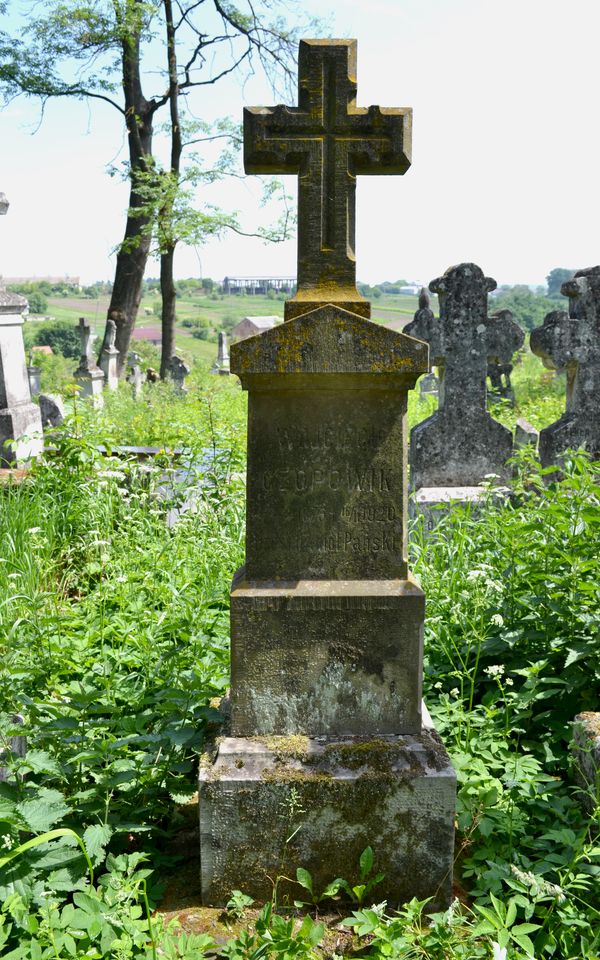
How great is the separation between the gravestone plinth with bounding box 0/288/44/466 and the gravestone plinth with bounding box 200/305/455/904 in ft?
17.8

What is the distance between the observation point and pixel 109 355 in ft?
55.2

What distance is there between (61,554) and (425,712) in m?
2.80

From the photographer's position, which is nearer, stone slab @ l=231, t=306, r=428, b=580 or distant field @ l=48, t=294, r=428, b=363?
stone slab @ l=231, t=306, r=428, b=580

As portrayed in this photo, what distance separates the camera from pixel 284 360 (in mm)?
2615

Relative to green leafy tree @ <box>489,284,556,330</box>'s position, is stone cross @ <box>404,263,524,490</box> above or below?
below

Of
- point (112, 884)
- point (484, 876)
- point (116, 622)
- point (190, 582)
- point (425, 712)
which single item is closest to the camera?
point (112, 884)

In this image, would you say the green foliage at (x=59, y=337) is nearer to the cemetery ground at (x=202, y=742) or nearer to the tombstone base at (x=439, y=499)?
the tombstone base at (x=439, y=499)

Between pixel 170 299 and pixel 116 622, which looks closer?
pixel 116 622

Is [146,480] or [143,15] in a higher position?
[143,15]

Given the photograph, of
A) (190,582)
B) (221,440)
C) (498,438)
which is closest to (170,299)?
(221,440)

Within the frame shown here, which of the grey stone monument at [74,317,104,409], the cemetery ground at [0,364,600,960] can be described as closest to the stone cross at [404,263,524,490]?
the cemetery ground at [0,364,600,960]

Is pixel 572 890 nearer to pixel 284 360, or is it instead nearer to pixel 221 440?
pixel 284 360

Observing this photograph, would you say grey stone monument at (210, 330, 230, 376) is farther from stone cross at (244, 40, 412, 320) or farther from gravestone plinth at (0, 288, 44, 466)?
stone cross at (244, 40, 412, 320)

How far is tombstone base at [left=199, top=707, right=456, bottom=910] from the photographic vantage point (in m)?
2.60
